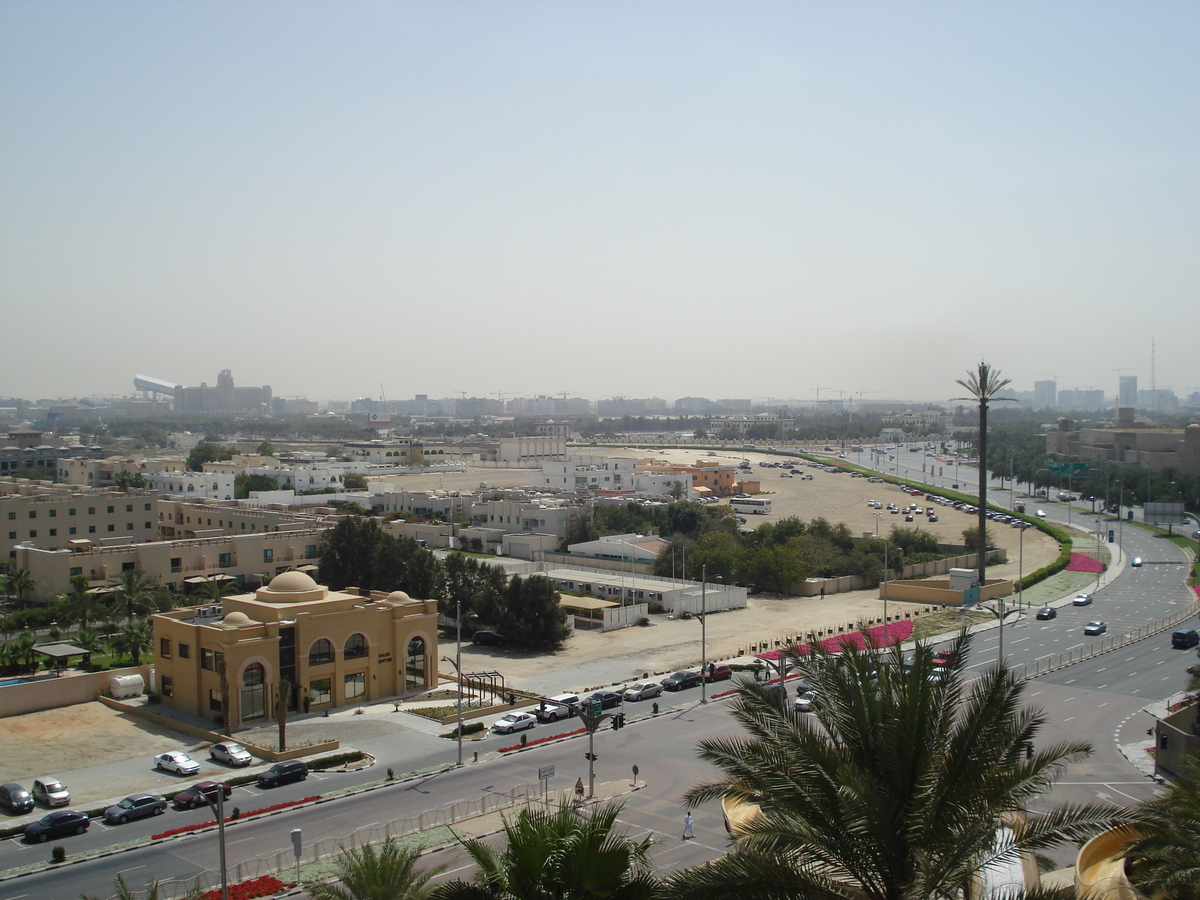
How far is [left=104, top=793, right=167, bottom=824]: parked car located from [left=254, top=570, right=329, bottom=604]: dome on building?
8.85 metres

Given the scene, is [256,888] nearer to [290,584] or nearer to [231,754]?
[231,754]

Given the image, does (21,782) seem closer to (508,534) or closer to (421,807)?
(421,807)

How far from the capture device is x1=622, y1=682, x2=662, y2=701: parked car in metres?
29.0

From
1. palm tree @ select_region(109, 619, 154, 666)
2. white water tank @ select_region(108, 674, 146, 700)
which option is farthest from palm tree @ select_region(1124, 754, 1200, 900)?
palm tree @ select_region(109, 619, 154, 666)

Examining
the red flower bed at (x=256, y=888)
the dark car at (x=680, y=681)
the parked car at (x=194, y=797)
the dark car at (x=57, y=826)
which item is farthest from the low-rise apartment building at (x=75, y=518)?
the red flower bed at (x=256, y=888)

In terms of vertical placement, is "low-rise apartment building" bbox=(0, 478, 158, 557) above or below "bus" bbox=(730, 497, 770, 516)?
above

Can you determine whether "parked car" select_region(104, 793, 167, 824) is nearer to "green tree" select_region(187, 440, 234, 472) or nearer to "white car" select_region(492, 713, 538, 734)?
"white car" select_region(492, 713, 538, 734)

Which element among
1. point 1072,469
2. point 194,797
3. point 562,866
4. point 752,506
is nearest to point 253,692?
point 194,797

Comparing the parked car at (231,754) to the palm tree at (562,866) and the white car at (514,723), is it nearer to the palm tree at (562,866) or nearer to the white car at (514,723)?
the white car at (514,723)

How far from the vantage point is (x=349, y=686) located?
2908 centimetres

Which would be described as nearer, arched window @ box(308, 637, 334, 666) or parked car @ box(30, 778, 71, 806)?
parked car @ box(30, 778, 71, 806)

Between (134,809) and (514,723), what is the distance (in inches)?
371

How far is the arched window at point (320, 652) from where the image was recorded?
28.1 meters

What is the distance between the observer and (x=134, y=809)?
19.7 metres
